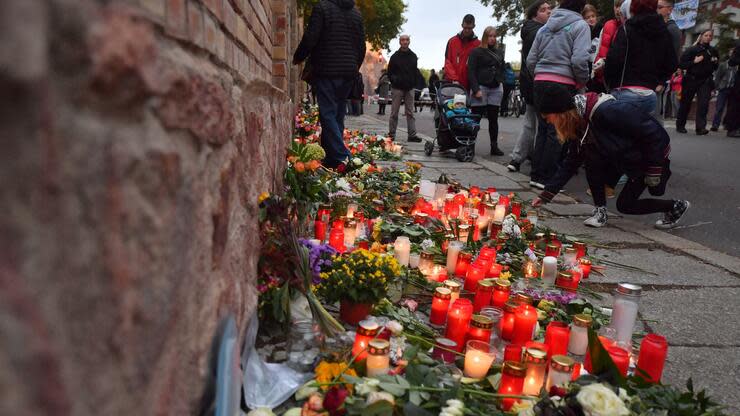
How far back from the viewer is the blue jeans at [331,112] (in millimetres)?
5109

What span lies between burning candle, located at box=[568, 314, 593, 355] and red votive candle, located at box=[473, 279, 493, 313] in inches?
15.4

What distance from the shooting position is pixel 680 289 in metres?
2.85

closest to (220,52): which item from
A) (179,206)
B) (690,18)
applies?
(179,206)

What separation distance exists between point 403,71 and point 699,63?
6629mm

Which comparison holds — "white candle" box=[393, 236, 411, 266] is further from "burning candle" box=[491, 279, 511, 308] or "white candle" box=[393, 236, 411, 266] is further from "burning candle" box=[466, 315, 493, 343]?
"burning candle" box=[466, 315, 493, 343]

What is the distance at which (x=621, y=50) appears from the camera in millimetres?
3891

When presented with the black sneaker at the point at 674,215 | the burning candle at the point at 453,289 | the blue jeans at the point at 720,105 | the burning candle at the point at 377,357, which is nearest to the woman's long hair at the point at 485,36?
the black sneaker at the point at 674,215

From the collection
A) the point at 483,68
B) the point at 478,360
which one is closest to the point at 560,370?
the point at 478,360

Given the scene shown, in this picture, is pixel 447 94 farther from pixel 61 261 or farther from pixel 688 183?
pixel 61 261

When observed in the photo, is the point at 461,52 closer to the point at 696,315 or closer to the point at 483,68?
the point at 483,68

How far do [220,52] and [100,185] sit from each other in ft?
2.67

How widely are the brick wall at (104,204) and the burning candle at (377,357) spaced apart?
25.9 inches

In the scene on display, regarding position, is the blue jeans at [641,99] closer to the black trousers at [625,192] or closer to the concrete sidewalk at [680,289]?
the black trousers at [625,192]

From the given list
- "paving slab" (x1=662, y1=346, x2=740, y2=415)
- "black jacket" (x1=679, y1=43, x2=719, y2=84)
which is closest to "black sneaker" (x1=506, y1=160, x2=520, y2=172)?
"paving slab" (x1=662, y1=346, x2=740, y2=415)
